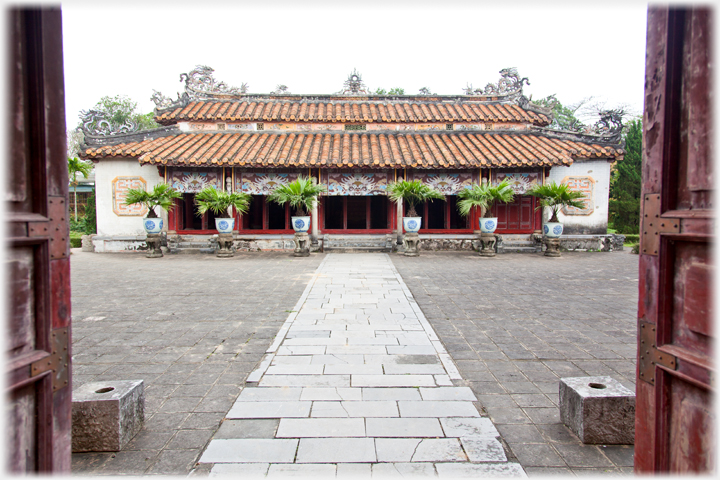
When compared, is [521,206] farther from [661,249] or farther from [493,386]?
[661,249]

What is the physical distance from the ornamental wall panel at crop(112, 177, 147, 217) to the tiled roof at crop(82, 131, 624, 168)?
90 cm

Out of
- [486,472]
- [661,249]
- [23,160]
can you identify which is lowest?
[486,472]

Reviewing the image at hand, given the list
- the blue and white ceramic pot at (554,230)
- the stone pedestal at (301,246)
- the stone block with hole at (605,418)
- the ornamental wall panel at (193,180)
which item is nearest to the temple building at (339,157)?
the ornamental wall panel at (193,180)

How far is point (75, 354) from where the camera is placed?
3.88 meters

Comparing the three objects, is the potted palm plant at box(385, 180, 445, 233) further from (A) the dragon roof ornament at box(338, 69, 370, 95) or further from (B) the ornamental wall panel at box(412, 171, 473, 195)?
(A) the dragon roof ornament at box(338, 69, 370, 95)

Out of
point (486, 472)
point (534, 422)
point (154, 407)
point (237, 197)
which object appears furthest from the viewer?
point (237, 197)

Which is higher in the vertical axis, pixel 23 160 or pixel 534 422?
pixel 23 160

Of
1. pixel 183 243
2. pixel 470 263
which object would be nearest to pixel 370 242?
pixel 470 263

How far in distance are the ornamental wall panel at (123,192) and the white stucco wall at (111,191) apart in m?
0.09

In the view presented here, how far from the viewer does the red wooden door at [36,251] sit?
1.58 metres

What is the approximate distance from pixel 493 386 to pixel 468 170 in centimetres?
1136

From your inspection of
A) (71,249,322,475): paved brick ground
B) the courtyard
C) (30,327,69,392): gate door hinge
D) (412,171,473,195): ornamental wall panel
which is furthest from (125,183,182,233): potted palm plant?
(30,327,69,392): gate door hinge

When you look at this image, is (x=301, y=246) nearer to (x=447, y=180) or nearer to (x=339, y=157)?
(x=339, y=157)

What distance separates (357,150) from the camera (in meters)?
13.7
